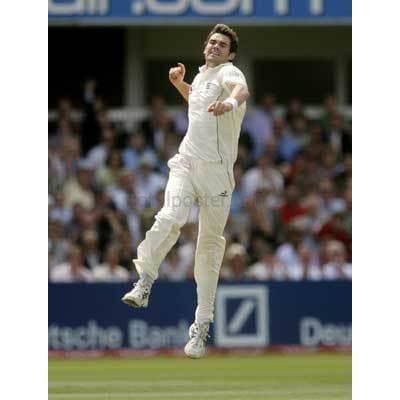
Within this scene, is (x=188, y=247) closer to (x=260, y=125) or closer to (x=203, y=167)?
(x=260, y=125)

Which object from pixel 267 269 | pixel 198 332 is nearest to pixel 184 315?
pixel 267 269

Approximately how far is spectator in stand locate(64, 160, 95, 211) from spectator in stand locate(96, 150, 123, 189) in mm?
111

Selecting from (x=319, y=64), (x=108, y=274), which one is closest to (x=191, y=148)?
(x=108, y=274)

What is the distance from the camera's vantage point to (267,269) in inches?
696

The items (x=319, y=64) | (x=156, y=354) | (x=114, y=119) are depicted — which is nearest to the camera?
(x=156, y=354)

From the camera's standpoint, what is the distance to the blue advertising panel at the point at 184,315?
1728 cm

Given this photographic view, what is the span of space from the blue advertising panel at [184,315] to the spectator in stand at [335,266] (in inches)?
10.4

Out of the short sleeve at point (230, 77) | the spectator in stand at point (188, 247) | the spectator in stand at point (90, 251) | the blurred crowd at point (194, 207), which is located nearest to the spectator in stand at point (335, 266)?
the blurred crowd at point (194, 207)

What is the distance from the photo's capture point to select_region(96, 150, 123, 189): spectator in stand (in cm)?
1822

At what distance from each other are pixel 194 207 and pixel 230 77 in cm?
647

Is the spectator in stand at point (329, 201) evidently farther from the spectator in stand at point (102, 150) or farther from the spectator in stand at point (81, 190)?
the spectator in stand at point (81, 190)
